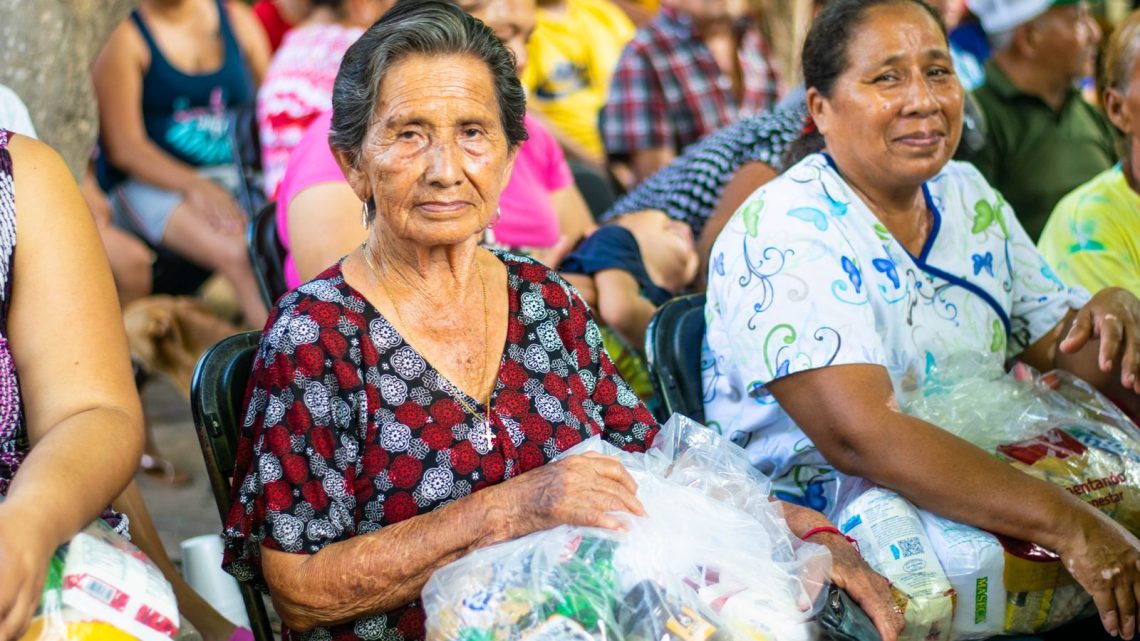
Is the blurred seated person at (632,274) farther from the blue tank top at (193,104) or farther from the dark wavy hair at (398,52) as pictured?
the blue tank top at (193,104)

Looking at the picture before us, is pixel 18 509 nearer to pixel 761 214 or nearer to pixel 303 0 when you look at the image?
pixel 761 214

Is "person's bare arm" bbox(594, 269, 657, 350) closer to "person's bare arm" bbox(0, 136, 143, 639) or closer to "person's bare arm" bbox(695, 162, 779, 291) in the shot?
"person's bare arm" bbox(695, 162, 779, 291)

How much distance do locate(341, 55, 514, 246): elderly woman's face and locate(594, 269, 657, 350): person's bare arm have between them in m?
1.18

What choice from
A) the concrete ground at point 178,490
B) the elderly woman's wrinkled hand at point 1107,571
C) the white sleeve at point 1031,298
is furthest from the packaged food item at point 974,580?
the concrete ground at point 178,490

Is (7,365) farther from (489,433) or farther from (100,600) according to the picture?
(489,433)

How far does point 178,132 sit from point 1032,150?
3.24m

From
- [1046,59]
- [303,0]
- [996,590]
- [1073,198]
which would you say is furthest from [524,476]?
[303,0]

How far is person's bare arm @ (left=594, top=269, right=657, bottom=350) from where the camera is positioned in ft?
10.9

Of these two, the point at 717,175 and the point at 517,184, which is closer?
the point at 517,184

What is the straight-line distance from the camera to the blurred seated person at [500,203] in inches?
107

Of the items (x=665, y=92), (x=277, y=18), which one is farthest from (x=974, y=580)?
(x=277, y=18)

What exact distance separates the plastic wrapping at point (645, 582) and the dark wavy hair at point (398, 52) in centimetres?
75

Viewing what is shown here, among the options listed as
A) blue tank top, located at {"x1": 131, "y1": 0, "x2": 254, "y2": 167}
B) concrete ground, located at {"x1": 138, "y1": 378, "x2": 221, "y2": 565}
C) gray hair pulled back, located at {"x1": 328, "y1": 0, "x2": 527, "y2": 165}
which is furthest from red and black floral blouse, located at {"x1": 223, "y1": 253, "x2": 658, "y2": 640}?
blue tank top, located at {"x1": 131, "y1": 0, "x2": 254, "y2": 167}

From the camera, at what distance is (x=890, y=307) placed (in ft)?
8.38
